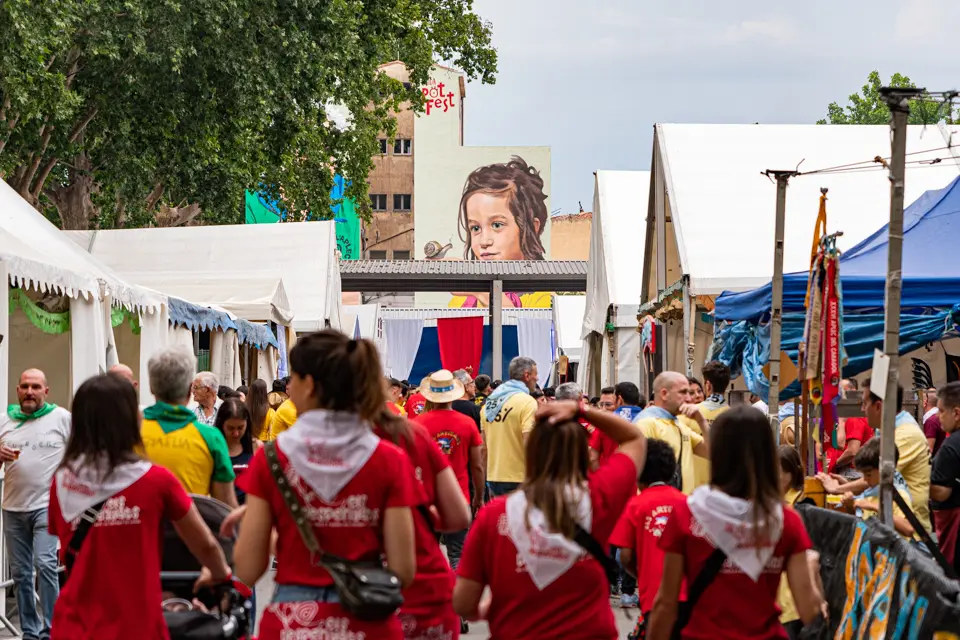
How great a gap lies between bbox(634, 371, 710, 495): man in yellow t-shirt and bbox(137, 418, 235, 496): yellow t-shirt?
3.35 meters

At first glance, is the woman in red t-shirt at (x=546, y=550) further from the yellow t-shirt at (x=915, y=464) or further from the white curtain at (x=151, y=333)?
the white curtain at (x=151, y=333)

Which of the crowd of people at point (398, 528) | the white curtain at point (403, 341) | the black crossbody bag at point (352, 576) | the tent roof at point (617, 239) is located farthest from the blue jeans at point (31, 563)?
the white curtain at point (403, 341)

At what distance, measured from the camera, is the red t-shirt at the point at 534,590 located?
4.28m

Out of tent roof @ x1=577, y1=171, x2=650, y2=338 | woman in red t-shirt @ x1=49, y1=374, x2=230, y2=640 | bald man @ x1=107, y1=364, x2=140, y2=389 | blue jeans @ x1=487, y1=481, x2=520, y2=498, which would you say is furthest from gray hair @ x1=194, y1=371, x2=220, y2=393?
tent roof @ x1=577, y1=171, x2=650, y2=338

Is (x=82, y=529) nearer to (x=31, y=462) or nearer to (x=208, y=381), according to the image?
(x=31, y=462)

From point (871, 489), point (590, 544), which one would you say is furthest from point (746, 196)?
point (590, 544)

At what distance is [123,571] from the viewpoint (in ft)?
14.9

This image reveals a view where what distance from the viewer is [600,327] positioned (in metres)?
26.6

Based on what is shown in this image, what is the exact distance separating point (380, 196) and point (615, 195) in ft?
199

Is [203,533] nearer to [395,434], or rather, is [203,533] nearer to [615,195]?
[395,434]

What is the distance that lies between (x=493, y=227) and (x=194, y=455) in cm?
7917

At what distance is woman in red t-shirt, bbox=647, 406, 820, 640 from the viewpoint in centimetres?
433

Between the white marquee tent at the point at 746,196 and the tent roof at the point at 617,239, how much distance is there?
3.12 meters

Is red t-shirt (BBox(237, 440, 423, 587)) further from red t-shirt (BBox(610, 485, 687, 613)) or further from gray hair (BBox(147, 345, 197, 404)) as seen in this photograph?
red t-shirt (BBox(610, 485, 687, 613))
